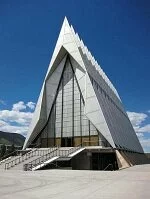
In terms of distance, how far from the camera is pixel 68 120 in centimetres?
4494

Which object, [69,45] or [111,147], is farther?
[69,45]

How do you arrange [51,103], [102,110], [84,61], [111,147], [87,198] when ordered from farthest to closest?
[51,103]
[84,61]
[102,110]
[111,147]
[87,198]

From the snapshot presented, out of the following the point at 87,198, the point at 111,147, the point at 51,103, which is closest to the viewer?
the point at 87,198

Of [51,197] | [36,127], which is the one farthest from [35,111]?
[51,197]

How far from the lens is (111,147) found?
3719cm

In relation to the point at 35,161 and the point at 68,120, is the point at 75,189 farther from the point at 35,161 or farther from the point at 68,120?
the point at 68,120

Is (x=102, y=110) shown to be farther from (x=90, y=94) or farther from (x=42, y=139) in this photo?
(x=42, y=139)

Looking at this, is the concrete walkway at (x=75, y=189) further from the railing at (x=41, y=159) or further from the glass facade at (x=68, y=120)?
the glass facade at (x=68, y=120)

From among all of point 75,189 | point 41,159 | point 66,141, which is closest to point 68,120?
point 66,141

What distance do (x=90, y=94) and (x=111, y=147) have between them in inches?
350

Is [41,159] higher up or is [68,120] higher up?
[68,120]

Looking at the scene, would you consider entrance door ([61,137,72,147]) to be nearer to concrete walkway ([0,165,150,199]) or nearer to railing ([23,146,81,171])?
railing ([23,146,81,171])

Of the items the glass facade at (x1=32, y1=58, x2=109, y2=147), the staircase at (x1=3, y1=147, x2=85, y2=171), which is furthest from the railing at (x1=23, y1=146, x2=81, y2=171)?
the glass facade at (x1=32, y1=58, x2=109, y2=147)

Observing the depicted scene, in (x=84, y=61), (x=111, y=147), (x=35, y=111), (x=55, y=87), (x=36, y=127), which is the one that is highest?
(x=84, y=61)
